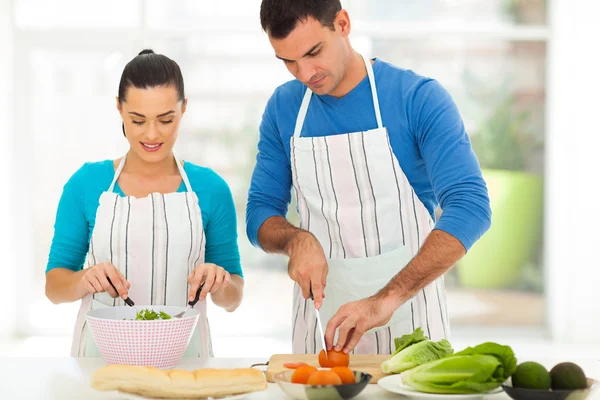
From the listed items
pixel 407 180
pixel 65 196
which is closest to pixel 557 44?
pixel 407 180

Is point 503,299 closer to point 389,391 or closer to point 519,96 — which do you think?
point 519,96

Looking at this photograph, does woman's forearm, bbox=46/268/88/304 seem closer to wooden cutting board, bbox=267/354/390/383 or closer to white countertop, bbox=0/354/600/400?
white countertop, bbox=0/354/600/400

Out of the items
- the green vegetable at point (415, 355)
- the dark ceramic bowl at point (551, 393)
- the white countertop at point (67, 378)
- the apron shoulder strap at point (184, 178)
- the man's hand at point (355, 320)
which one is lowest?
the white countertop at point (67, 378)

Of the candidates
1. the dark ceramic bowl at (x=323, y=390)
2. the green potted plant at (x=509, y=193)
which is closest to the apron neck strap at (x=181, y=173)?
the dark ceramic bowl at (x=323, y=390)

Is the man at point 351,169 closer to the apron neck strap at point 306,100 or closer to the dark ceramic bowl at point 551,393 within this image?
the apron neck strap at point 306,100

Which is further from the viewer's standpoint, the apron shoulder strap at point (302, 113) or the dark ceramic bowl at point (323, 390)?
the apron shoulder strap at point (302, 113)

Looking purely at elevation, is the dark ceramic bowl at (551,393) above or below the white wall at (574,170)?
below

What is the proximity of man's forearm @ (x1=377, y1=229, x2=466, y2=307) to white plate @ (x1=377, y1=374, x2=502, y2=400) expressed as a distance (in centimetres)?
37

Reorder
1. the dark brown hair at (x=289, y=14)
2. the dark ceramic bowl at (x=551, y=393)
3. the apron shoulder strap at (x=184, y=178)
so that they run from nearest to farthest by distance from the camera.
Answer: the dark ceramic bowl at (x=551, y=393) → the dark brown hair at (x=289, y=14) → the apron shoulder strap at (x=184, y=178)

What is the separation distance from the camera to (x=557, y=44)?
5.50m

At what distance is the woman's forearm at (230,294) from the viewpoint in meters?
2.31

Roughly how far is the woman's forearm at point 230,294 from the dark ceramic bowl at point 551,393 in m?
1.08

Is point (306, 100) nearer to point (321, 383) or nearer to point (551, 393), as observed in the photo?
point (321, 383)

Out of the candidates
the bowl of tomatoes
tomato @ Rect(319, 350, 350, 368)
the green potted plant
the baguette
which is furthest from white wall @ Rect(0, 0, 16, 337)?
the bowl of tomatoes
